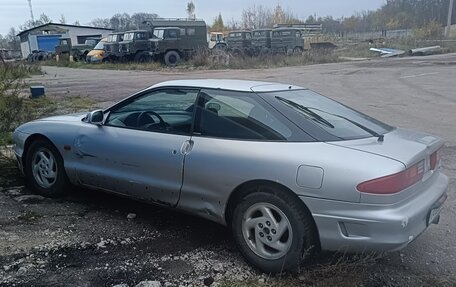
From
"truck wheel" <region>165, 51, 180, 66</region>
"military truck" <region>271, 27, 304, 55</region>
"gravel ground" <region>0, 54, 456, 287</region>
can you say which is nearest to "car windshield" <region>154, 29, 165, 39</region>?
"truck wheel" <region>165, 51, 180, 66</region>

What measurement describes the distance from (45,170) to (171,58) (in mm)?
28658

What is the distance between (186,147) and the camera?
3645 mm

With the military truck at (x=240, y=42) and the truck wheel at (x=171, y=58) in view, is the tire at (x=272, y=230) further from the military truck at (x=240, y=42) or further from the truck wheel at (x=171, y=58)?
the military truck at (x=240, y=42)

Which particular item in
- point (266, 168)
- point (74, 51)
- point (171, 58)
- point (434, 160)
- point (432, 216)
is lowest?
point (432, 216)

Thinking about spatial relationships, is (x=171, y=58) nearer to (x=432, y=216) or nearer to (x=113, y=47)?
(x=113, y=47)

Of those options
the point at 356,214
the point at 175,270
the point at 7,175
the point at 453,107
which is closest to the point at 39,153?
the point at 7,175

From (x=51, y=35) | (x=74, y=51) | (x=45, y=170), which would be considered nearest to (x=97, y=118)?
(x=45, y=170)

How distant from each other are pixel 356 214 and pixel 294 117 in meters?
0.91

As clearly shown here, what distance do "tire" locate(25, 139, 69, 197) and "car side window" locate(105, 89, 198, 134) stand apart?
2.75 ft

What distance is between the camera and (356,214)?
290 centimetres

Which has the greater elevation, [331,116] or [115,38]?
[115,38]

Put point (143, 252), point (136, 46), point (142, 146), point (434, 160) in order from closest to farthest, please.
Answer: point (434, 160) < point (143, 252) < point (142, 146) < point (136, 46)

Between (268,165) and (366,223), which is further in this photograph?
(268,165)

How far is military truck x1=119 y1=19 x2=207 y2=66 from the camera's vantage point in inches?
1276
